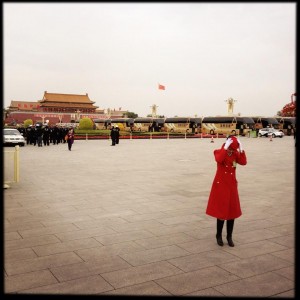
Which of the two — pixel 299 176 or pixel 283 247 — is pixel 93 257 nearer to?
pixel 283 247

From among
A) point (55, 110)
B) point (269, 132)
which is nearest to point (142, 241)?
point (269, 132)

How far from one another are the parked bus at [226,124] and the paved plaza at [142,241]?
31612 mm

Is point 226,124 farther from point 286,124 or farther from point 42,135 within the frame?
point 42,135

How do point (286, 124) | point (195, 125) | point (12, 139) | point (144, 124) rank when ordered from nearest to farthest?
1. point (12, 139)
2. point (286, 124)
3. point (195, 125)
4. point (144, 124)

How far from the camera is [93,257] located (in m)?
4.02

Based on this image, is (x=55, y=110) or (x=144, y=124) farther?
(x=55, y=110)

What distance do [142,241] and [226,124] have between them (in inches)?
1524

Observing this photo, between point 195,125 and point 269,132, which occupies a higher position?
point 195,125

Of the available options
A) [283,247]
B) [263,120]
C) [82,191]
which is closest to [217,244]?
[283,247]

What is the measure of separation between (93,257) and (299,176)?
2840 millimetres

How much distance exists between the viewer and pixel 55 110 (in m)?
74.1

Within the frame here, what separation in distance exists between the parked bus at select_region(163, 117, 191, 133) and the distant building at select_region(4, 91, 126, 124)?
27.4m

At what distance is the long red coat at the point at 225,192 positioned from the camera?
14.3 feet

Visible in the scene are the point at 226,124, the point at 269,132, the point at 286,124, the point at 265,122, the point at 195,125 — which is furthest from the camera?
the point at 195,125
